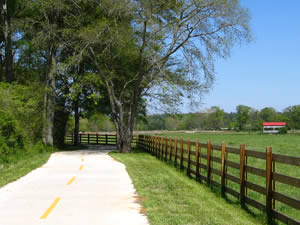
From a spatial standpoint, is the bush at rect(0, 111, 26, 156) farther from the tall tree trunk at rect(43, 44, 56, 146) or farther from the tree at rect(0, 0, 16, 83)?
the tree at rect(0, 0, 16, 83)

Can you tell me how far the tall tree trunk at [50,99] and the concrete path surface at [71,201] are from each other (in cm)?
1719

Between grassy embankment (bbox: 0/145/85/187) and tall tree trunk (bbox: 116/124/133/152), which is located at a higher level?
tall tree trunk (bbox: 116/124/133/152)

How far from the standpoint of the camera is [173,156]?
18.6 meters

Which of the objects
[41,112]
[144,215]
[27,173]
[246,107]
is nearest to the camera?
[144,215]

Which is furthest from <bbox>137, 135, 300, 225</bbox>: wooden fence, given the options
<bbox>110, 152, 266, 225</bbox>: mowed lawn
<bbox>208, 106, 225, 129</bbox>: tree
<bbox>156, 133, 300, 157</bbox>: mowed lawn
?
<bbox>208, 106, 225, 129</bbox>: tree

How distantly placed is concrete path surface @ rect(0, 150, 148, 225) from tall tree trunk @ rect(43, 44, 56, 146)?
56.4 feet

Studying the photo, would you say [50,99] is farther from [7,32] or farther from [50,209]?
[50,209]

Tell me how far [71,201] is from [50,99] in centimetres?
2362

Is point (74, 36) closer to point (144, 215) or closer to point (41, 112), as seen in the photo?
point (41, 112)

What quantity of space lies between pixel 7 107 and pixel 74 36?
7138 mm

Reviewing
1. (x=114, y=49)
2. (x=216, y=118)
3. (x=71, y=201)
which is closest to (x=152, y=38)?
(x=114, y=49)

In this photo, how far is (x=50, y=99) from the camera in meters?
31.6

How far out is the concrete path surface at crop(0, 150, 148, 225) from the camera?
7266 mm

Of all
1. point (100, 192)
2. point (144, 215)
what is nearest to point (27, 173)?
point (100, 192)
